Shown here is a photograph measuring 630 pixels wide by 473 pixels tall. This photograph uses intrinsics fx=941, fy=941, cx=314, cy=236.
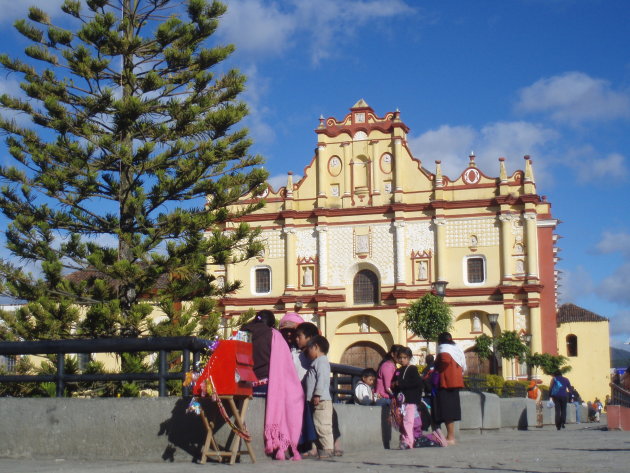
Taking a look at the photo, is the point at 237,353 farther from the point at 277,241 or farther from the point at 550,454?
the point at 277,241

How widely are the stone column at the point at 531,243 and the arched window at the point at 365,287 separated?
679 centimetres

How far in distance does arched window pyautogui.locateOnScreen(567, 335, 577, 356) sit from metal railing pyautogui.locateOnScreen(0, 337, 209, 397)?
157ft

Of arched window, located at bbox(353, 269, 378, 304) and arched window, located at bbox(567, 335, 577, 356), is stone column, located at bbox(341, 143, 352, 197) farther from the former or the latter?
arched window, located at bbox(567, 335, 577, 356)

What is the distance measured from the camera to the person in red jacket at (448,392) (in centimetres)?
1138

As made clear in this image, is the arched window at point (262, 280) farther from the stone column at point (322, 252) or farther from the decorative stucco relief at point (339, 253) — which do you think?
the decorative stucco relief at point (339, 253)

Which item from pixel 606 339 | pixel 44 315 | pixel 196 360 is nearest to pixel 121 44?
pixel 44 315

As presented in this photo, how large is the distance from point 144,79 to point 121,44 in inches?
38.1

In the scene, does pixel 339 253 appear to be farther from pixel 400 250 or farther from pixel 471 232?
pixel 471 232

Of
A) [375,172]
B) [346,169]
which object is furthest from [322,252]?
[375,172]

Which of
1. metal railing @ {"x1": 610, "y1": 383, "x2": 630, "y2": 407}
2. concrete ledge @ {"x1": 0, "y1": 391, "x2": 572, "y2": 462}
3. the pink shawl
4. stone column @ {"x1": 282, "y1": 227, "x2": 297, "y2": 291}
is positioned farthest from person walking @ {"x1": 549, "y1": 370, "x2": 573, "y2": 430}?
stone column @ {"x1": 282, "y1": 227, "x2": 297, "y2": 291}

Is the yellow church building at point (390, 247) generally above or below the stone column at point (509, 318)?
above

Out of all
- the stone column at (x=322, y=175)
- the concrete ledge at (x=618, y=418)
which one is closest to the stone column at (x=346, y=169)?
the stone column at (x=322, y=175)

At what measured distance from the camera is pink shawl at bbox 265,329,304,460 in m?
8.03

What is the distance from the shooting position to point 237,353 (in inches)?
299
